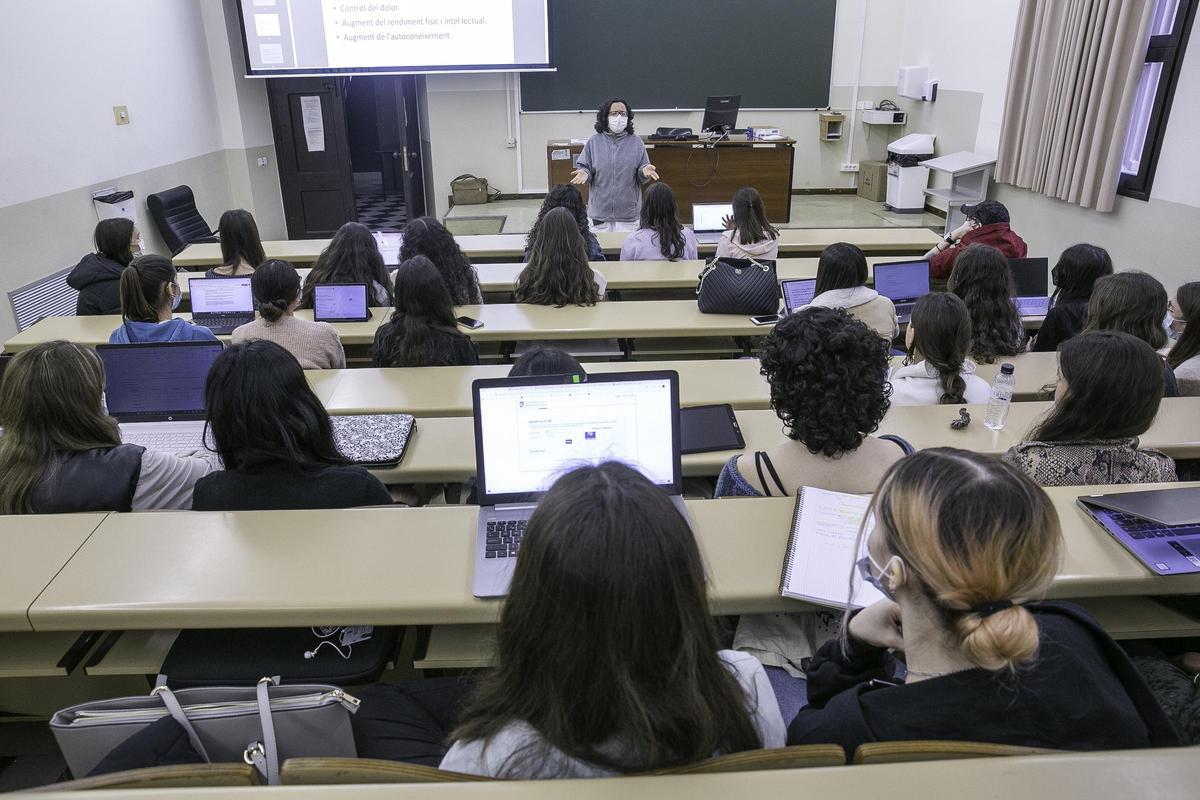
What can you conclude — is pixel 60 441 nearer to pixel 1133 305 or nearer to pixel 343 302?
pixel 343 302

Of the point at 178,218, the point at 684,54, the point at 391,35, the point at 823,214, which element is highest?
the point at 391,35

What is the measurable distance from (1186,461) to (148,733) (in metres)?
3.07

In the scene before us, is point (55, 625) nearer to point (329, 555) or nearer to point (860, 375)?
point (329, 555)

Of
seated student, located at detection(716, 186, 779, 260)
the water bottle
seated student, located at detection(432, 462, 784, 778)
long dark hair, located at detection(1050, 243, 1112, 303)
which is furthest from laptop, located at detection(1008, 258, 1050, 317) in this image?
seated student, located at detection(432, 462, 784, 778)

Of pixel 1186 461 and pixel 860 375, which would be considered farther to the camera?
pixel 1186 461

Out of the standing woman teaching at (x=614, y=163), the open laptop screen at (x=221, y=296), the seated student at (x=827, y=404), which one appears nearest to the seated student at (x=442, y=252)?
the open laptop screen at (x=221, y=296)

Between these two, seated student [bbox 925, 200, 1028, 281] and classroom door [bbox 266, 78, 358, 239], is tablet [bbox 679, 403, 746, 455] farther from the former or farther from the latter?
classroom door [bbox 266, 78, 358, 239]

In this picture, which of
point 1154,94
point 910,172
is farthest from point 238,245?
point 910,172

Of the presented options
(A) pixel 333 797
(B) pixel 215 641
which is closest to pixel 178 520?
(B) pixel 215 641

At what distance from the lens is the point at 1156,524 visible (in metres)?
1.61

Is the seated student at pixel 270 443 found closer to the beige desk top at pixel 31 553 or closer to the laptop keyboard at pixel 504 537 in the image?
the beige desk top at pixel 31 553

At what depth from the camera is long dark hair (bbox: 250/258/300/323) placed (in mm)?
2947

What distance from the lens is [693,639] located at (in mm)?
923

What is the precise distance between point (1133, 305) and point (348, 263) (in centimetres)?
334
